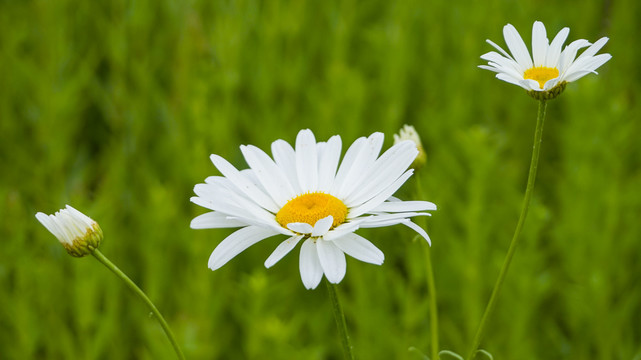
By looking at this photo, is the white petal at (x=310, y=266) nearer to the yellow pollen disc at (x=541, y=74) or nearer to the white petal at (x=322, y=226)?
the white petal at (x=322, y=226)

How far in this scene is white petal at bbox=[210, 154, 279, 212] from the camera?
794mm

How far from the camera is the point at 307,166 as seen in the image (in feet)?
A: 2.89

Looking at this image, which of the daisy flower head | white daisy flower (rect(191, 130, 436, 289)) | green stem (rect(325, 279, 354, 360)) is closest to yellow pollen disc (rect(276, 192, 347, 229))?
white daisy flower (rect(191, 130, 436, 289))

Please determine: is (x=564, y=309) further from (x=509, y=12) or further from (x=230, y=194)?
(x=230, y=194)

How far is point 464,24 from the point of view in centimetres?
260

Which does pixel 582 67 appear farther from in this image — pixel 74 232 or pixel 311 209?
pixel 74 232

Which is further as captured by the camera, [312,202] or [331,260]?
[312,202]

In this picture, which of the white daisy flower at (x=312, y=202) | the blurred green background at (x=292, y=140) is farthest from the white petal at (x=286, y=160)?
the blurred green background at (x=292, y=140)

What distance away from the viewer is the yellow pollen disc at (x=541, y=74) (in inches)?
32.3

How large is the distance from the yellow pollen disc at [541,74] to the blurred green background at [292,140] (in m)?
0.77

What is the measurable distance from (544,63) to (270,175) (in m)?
0.36

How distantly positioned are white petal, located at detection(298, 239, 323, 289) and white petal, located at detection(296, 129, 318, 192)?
0.49 ft

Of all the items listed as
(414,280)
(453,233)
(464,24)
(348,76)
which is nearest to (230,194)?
(414,280)

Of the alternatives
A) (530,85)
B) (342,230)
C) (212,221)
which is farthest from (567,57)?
(212,221)
